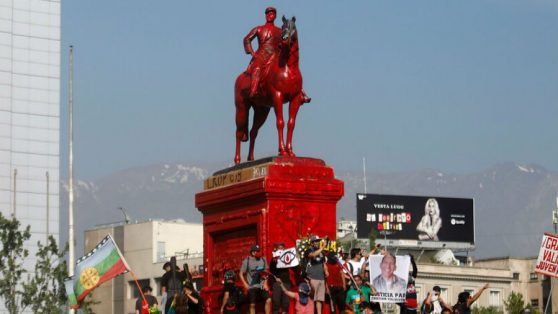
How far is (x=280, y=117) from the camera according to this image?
3728 centimetres

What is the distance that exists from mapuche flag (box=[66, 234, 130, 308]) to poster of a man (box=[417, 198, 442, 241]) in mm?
97098

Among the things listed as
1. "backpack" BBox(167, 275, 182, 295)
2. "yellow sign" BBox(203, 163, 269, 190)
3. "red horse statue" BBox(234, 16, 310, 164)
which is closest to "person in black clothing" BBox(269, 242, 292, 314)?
"backpack" BBox(167, 275, 182, 295)

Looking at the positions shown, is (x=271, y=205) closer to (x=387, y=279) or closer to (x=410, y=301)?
(x=387, y=279)

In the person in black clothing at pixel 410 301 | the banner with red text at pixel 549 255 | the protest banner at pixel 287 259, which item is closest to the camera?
the protest banner at pixel 287 259

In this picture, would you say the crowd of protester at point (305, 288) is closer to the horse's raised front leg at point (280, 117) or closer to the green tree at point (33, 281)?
the horse's raised front leg at point (280, 117)

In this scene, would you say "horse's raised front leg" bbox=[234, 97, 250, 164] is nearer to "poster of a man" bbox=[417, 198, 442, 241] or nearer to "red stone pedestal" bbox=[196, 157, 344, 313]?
"red stone pedestal" bbox=[196, 157, 344, 313]

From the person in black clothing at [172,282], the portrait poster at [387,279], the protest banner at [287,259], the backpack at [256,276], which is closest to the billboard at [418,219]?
the person in black clothing at [172,282]

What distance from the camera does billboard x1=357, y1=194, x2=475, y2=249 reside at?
435 ft

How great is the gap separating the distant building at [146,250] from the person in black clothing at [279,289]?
333 ft

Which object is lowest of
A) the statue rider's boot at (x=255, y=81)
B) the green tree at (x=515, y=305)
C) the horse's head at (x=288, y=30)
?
the green tree at (x=515, y=305)

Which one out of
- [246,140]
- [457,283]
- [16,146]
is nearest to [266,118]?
[246,140]

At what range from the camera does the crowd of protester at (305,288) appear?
110ft

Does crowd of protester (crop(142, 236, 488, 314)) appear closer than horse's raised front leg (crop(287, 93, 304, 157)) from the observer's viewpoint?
Yes

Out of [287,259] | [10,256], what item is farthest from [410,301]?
[10,256]
